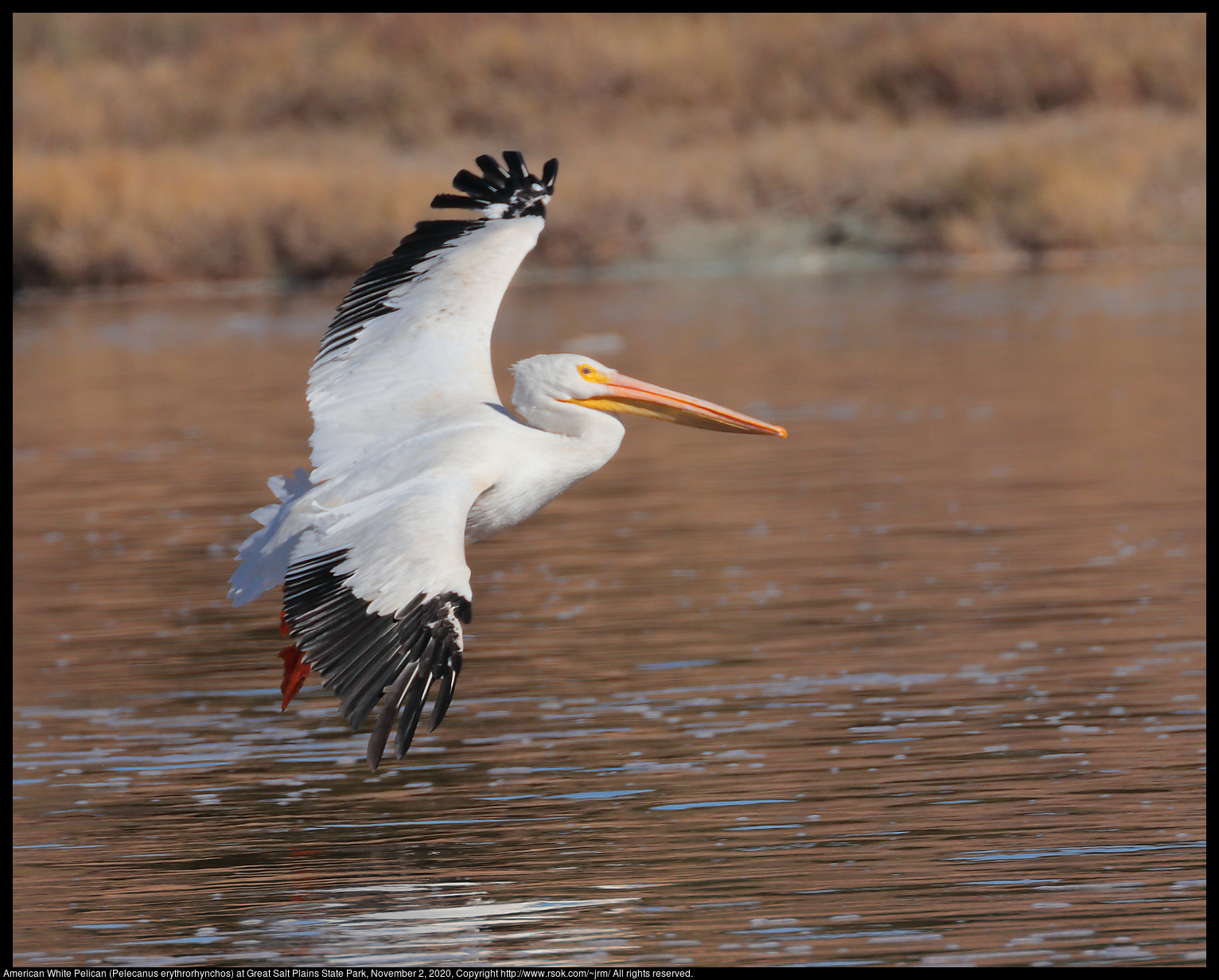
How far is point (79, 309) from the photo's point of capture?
2353 centimetres

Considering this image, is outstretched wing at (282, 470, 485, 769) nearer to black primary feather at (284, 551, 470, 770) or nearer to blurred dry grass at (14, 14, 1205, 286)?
black primary feather at (284, 551, 470, 770)

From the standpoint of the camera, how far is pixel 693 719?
22.0ft

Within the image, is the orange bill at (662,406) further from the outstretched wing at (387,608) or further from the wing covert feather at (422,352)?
the outstretched wing at (387,608)

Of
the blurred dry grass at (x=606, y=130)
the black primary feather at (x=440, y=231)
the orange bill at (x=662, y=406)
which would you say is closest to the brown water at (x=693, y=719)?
the orange bill at (x=662, y=406)

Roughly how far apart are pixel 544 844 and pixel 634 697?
5.22ft

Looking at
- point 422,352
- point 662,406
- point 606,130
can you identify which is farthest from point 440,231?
point 606,130

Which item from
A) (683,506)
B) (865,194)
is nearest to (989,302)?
(865,194)

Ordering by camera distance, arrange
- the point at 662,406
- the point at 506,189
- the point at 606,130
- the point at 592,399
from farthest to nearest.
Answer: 1. the point at 606,130
2. the point at 506,189
3. the point at 662,406
4. the point at 592,399

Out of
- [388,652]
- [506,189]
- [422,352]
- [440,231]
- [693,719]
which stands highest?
[506,189]

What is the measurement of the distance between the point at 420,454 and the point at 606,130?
25.9 m

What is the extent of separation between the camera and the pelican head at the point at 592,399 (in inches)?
262

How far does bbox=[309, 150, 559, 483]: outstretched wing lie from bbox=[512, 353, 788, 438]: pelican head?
174 millimetres

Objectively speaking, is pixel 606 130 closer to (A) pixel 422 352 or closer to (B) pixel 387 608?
(A) pixel 422 352
